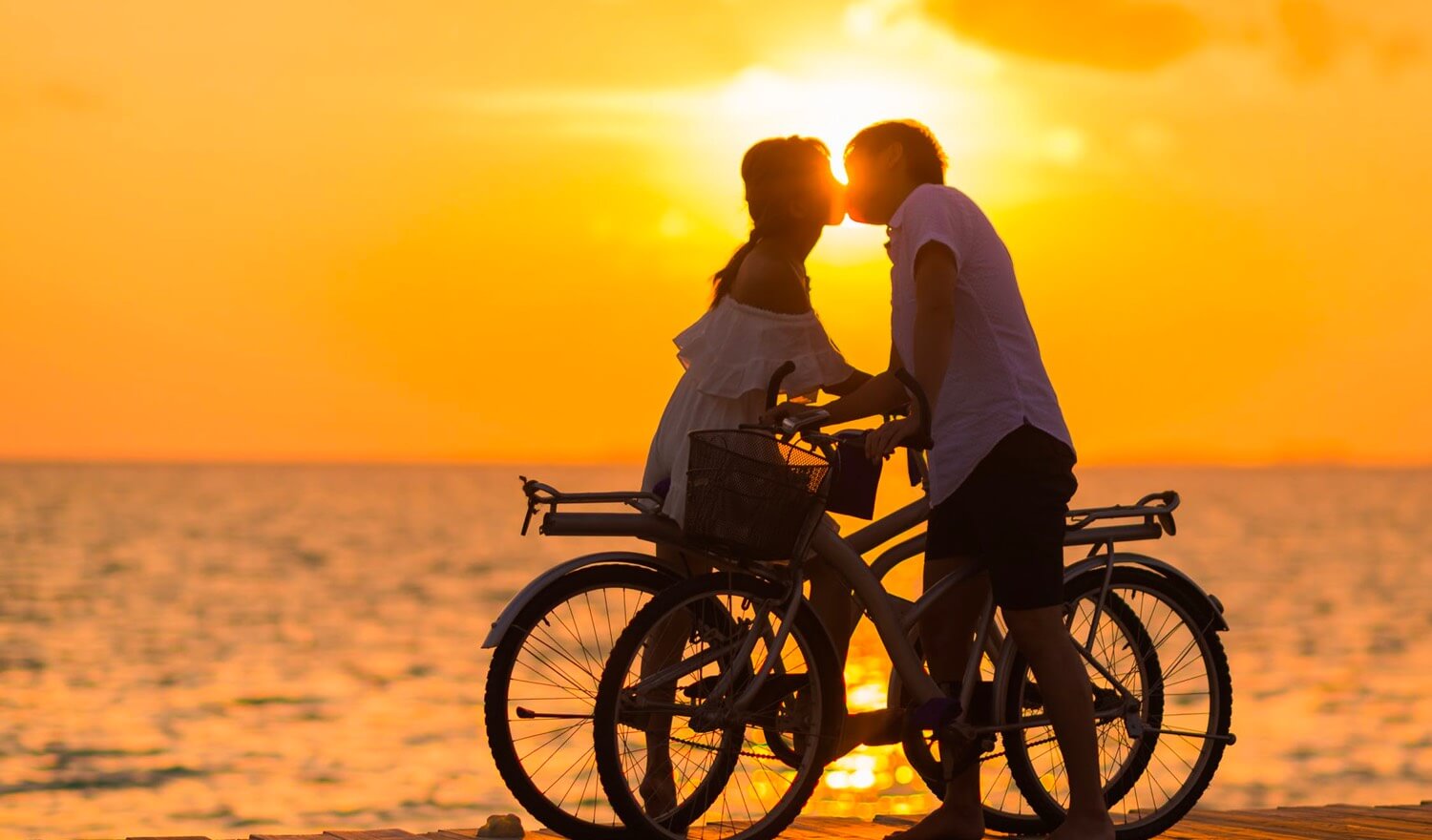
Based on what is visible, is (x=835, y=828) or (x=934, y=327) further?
(x=835, y=828)

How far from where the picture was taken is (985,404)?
206 inches

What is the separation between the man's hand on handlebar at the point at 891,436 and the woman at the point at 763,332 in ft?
1.40

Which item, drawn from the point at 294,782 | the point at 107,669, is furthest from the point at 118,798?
the point at 107,669

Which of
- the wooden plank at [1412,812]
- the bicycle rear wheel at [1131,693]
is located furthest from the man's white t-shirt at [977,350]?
the wooden plank at [1412,812]

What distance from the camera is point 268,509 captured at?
105812 millimetres

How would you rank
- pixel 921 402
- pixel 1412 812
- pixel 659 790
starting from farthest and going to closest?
pixel 1412 812 < pixel 659 790 < pixel 921 402

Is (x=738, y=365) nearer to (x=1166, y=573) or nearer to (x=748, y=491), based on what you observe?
(x=748, y=491)

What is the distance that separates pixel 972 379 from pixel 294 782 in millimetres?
16185

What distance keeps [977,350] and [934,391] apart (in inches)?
9.6

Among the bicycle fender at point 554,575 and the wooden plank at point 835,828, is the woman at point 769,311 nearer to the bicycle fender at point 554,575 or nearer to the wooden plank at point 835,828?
the bicycle fender at point 554,575

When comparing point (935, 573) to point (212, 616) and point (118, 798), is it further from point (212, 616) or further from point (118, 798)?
point (212, 616)

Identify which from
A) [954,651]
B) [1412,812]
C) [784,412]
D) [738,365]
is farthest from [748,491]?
[1412,812]

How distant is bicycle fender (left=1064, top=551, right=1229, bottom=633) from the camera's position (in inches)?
225

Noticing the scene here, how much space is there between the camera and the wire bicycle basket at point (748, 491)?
512 cm
